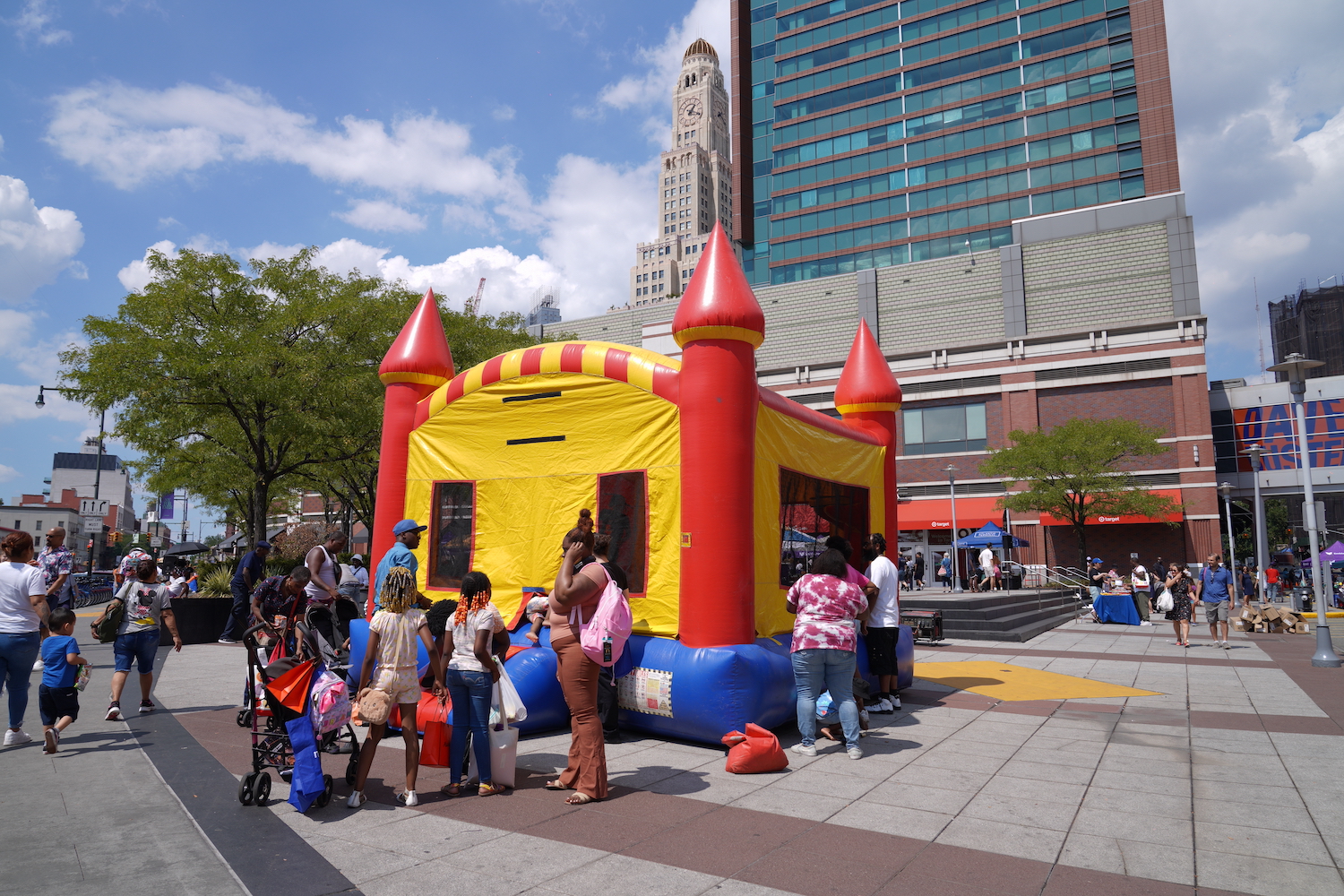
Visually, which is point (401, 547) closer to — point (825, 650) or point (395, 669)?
point (395, 669)

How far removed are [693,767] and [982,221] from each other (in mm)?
54211

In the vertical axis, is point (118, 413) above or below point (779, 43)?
below

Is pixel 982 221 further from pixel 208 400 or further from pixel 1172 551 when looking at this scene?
pixel 208 400

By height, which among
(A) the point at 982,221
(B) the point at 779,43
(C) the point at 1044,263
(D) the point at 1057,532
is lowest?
(D) the point at 1057,532

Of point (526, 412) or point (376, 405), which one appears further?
point (376, 405)

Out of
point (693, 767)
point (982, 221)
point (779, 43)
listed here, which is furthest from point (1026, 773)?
point (779, 43)

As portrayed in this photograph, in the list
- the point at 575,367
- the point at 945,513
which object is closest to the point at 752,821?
the point at 575,367

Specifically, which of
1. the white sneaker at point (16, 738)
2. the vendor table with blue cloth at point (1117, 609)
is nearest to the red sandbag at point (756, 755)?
the white sneaker at point (16, 738)

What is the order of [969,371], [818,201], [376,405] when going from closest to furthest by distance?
[376,405], [969,371], [818,201]

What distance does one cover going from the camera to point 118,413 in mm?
19188

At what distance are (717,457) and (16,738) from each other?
22.1 feet

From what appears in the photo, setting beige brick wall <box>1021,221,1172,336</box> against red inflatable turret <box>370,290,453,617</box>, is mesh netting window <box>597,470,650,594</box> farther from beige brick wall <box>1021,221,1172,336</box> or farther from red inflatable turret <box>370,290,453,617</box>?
beige brick wall <box>1021,221,1172,336</box>

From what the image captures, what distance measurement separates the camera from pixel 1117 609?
2175 centimetres

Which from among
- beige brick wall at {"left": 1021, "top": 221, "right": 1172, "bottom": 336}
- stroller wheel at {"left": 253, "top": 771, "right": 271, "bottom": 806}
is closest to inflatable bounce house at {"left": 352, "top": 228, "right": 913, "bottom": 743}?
stroller wheel at {"left": 253, "top": 771, "right": 271, "bottom": 806}
